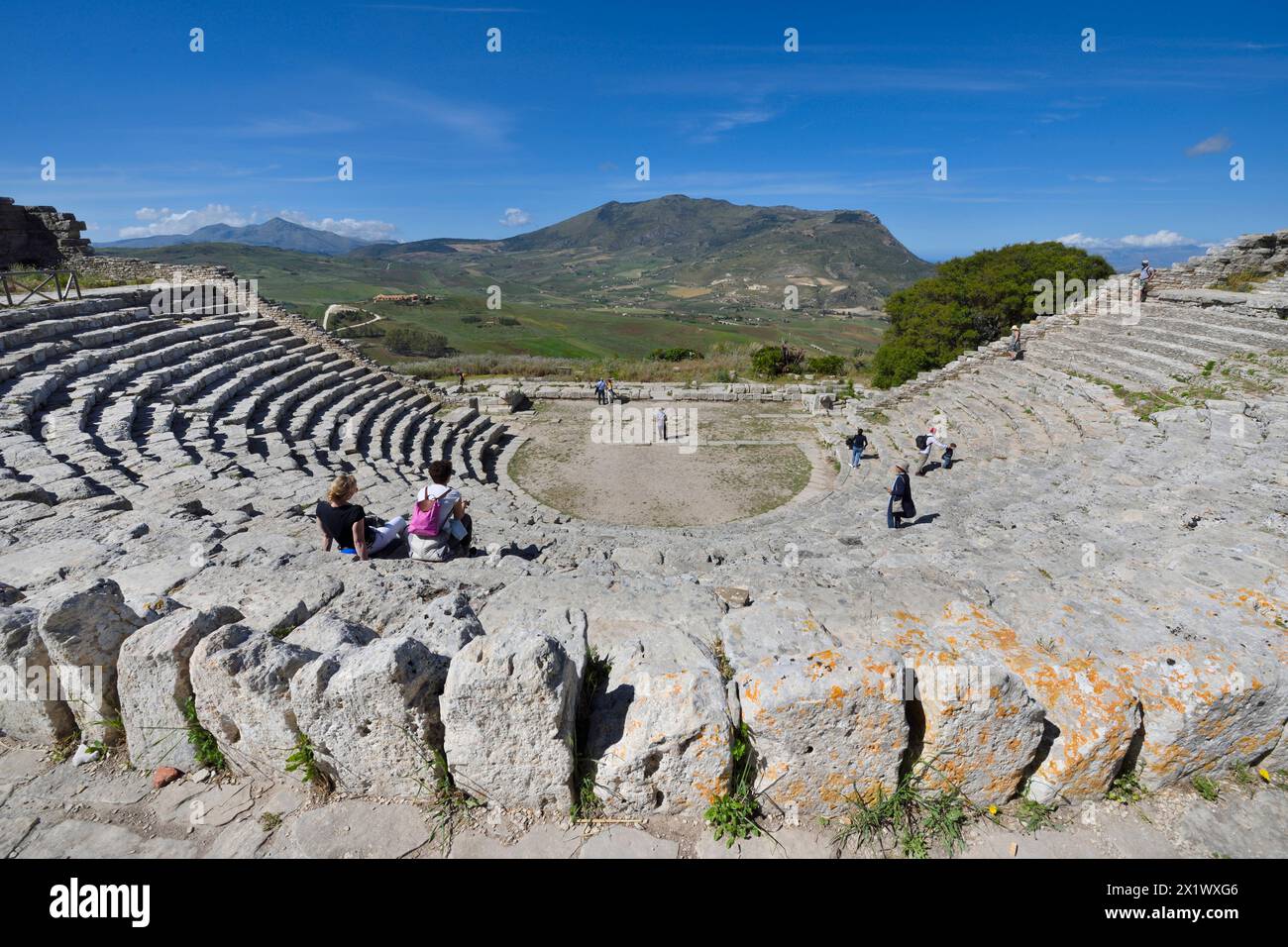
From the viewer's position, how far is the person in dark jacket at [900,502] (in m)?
9.09

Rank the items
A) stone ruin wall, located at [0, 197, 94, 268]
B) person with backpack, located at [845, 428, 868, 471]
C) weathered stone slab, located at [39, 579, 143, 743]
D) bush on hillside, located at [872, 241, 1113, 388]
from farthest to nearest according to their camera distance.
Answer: bush on hillside, located at [872, 241, 1113, 388], stone ruin wall, located at [0, 197, 94, 268], person with backpack, located at [845, 428, 868, 471], weathered stone slab, located at [39, 579, 143, 743]

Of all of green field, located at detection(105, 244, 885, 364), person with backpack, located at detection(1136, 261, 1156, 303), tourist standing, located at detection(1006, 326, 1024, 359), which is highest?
green field, located at detection(105, 244, 885, 364)

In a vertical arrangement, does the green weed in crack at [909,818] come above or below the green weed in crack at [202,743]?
below

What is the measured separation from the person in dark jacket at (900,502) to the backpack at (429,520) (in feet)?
22.1

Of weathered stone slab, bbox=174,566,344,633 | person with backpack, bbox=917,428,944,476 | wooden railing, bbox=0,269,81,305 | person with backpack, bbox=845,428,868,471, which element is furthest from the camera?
person with backpack, bbox=845,428,868,471

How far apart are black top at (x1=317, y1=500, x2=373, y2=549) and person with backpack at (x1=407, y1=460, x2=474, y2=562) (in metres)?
0.50

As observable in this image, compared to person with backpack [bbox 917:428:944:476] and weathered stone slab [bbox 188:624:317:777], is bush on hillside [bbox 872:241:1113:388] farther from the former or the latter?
weathered stone slab [bbox 188:624:317:777]

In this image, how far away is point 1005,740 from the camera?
2703mm

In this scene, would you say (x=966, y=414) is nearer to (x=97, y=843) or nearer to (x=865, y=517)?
(x=865, y=517)

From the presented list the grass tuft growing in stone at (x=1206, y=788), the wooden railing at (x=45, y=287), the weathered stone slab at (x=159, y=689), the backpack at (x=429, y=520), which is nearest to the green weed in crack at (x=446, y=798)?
the weathered stone slab at (x=159, y=689)

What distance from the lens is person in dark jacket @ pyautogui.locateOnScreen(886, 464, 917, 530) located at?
9.09 m

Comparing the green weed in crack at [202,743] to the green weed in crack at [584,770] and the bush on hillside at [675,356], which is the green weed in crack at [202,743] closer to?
the green weed in crack at [584,770]

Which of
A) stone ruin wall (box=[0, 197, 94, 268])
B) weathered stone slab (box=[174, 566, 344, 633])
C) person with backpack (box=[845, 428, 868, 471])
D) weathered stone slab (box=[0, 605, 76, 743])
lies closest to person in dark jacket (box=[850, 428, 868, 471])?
person with backpack (box=[845, 428, 868, 471])
